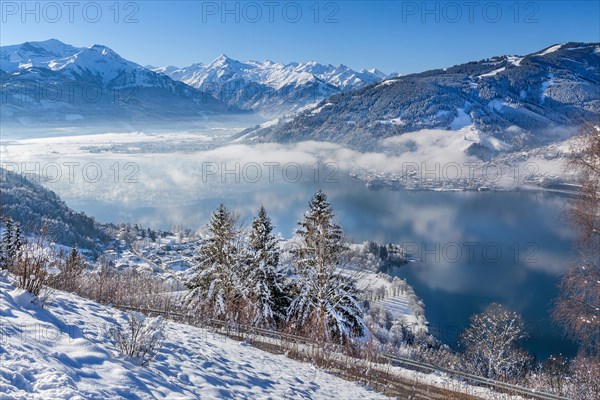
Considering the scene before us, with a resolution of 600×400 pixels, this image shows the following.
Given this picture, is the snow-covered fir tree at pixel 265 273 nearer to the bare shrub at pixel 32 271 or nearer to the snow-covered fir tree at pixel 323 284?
the snow-covered fir tree at pixel 323 284

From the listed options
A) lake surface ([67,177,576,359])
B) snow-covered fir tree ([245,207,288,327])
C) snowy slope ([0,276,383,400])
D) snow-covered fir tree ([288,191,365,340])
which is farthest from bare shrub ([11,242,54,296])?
lake surface ([67,177,576,359])

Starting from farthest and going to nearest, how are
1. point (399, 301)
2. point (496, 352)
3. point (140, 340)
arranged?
point (399, 301) < point (496, 352) < point (140, 340)

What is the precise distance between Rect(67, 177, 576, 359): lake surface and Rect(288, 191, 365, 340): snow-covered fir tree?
8.05m

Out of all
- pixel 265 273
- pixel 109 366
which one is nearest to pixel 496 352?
pixel 265 273

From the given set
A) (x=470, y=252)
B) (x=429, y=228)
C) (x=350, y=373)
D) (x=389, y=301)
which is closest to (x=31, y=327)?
(x=350, y=373)

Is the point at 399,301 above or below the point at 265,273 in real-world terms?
below

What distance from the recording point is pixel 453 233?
4456 inches

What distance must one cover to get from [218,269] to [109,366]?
11193 mm

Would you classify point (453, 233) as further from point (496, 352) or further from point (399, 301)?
point (496, 352)

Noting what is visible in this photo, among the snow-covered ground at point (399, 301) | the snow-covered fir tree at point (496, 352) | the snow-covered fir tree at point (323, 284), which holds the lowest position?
the snow-covered ground at point (399, 301)

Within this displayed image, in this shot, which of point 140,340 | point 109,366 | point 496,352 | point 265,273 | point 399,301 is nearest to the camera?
point 109,366

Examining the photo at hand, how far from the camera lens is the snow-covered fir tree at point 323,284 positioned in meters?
13.6

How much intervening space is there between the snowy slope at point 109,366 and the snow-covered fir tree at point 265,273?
6796mm

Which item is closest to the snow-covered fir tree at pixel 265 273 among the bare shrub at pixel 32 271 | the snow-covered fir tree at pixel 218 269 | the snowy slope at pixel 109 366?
the snow-covered fir tree at pixel 218 269
